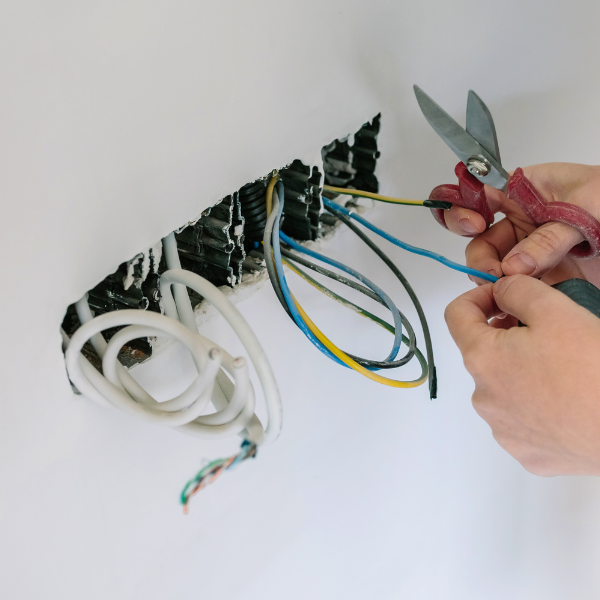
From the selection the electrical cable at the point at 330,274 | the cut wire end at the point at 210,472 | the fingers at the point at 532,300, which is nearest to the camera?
the cut wire end at the point at 210,472

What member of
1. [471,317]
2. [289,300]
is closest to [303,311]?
[289,300]

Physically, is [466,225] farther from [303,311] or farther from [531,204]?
[303,311]

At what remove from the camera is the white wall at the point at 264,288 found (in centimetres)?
33

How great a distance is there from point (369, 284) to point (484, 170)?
0.49 feet

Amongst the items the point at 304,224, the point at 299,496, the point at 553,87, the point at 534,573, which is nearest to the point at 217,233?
the point at 304,224

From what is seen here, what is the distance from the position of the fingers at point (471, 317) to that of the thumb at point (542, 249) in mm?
33

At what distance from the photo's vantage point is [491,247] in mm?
606

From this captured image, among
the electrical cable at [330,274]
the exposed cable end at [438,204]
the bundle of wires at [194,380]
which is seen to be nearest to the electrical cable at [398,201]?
the exposed cable end at [438,204]

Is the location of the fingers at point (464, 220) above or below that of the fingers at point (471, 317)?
above

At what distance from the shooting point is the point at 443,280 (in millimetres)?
763

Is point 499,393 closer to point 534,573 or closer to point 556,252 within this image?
point 556,252

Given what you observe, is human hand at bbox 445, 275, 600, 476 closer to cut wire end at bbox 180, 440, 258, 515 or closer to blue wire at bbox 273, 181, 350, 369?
blue wire at bbox 273, 181, 350, 369

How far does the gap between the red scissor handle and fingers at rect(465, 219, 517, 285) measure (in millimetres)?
58

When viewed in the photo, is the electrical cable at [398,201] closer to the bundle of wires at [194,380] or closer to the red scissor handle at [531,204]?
the red scissor handle at [531,204]
